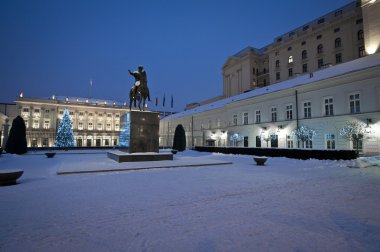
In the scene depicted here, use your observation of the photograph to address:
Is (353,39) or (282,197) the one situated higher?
(353,39)

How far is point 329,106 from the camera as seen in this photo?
1029 inches

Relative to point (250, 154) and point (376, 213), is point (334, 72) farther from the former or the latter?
point (376, 213)

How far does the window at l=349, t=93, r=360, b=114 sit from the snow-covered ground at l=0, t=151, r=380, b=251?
18.3 meters

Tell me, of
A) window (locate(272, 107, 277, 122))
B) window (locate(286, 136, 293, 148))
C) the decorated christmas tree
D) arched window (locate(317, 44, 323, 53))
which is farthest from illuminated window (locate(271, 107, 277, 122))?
the decorated christmas tree

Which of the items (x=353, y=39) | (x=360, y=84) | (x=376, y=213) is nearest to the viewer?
(x=376, y=213)

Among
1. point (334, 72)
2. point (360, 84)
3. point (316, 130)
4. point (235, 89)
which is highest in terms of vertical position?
point (235, 89)

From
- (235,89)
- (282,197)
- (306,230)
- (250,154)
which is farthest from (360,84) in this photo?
(235,89)

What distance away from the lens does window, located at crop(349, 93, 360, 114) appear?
2300 cm

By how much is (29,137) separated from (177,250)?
290 feet

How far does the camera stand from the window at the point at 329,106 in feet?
84.6

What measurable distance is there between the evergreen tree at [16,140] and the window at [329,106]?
134 ft

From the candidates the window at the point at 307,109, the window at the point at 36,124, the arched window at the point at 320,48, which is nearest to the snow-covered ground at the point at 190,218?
the window at the point at 307,109

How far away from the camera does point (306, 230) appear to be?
14.8 ft

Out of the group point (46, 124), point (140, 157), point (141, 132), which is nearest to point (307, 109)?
point (141, 132)
